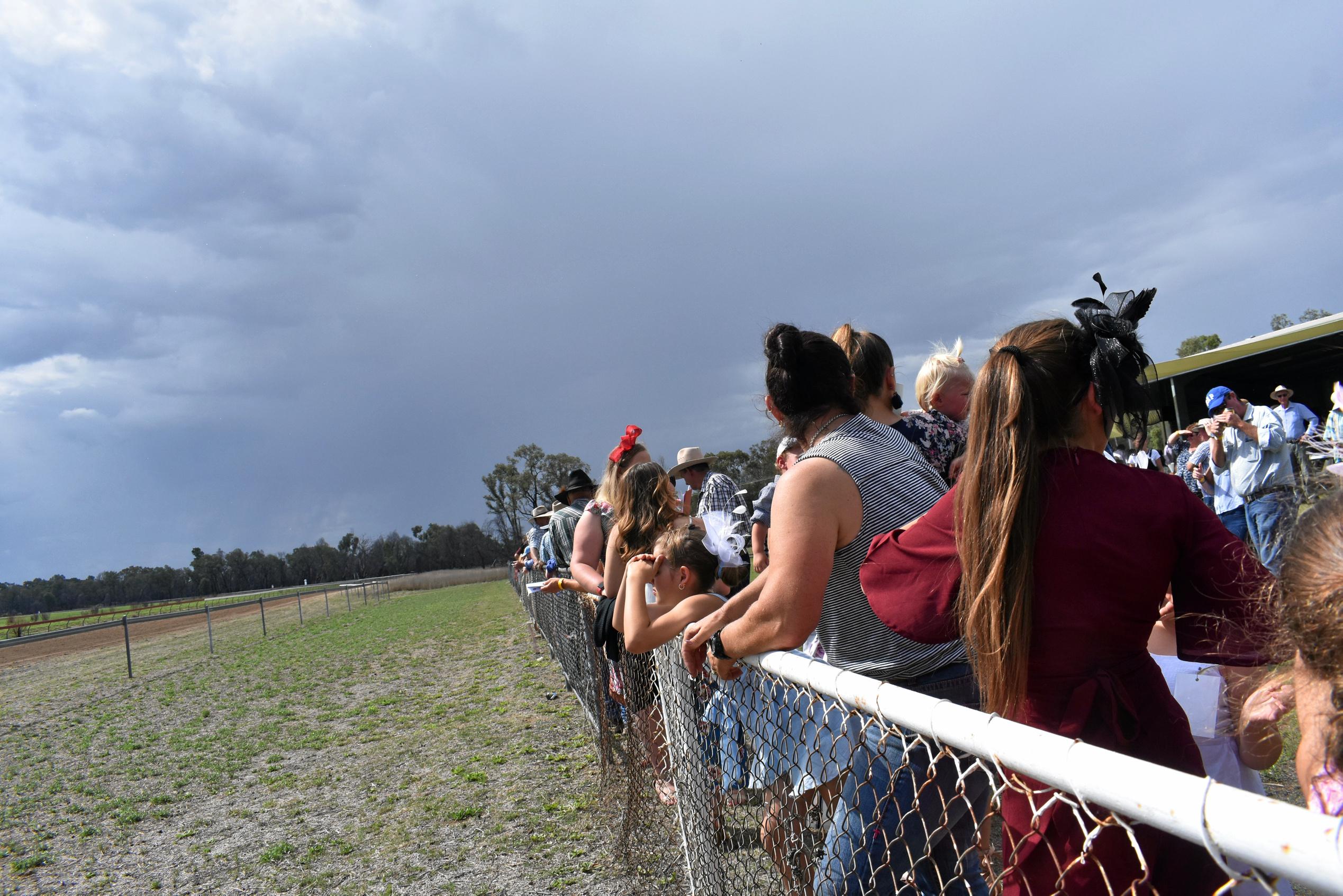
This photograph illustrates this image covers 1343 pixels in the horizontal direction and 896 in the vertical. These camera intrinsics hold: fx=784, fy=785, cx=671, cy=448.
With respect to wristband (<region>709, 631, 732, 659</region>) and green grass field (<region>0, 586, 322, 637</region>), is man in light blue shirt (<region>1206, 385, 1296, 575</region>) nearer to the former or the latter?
wristband (<region>709, 631, 732, 659</region>)

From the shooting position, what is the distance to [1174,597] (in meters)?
1.37

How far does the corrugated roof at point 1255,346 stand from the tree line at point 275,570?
7230cm

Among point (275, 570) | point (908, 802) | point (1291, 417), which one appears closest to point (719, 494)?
point (908, 802)

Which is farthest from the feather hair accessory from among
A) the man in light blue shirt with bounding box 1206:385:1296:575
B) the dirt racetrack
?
the dirt racetrack

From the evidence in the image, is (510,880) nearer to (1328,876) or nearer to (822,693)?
(822,693)

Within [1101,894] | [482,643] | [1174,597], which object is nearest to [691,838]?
[1101,894]

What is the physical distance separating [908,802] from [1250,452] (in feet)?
23.6

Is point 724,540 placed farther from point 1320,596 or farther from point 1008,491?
point 1320,596

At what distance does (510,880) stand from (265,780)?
3641 mm

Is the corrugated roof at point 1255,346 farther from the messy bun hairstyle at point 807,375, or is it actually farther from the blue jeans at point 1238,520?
the messy bun hairstyle at point 807,375

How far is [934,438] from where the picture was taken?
2953 millimetres

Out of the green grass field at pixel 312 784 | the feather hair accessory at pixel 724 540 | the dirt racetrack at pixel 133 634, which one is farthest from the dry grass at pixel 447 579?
the feather hair accessory at pixel 724 540

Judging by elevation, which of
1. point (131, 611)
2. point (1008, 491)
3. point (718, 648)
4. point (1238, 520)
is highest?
point (1008, 491)

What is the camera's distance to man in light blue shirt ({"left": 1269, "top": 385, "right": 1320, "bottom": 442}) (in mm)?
7266
